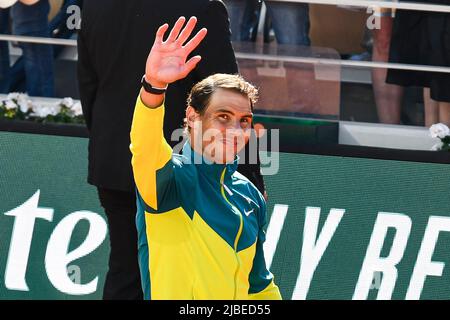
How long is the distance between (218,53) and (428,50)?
2285 millimetres

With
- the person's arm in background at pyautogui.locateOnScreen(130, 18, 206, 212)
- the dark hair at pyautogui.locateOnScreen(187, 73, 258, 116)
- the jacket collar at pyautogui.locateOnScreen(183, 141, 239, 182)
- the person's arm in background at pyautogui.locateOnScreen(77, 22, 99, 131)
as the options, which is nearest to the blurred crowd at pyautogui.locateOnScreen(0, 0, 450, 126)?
the person's arm in background at pyautogui.locateOnScreen(77, 22, 99, 131)

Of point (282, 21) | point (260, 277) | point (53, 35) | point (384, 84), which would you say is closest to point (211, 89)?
point (260, 277)

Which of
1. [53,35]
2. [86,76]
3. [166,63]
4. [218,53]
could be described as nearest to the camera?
[166,63]

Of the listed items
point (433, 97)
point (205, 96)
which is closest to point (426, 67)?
point (433, 97)

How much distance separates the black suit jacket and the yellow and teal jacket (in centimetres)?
90

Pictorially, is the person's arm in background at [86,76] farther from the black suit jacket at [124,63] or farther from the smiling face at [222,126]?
the smiling face at [222,126]

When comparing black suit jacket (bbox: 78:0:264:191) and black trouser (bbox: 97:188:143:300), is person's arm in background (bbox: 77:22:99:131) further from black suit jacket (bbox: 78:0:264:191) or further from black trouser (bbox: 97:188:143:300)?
black trouser (bbox: 97:188:143:300)

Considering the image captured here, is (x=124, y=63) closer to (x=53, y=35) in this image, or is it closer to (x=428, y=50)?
(x=53, y=35)

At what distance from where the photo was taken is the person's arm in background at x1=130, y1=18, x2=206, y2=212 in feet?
10.3

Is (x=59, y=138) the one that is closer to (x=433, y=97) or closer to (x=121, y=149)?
(x=121, y=149)

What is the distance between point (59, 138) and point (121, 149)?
1.21 metres

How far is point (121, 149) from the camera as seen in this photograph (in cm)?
440

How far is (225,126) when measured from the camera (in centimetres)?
332

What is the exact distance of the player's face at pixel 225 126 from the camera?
10.8ft
